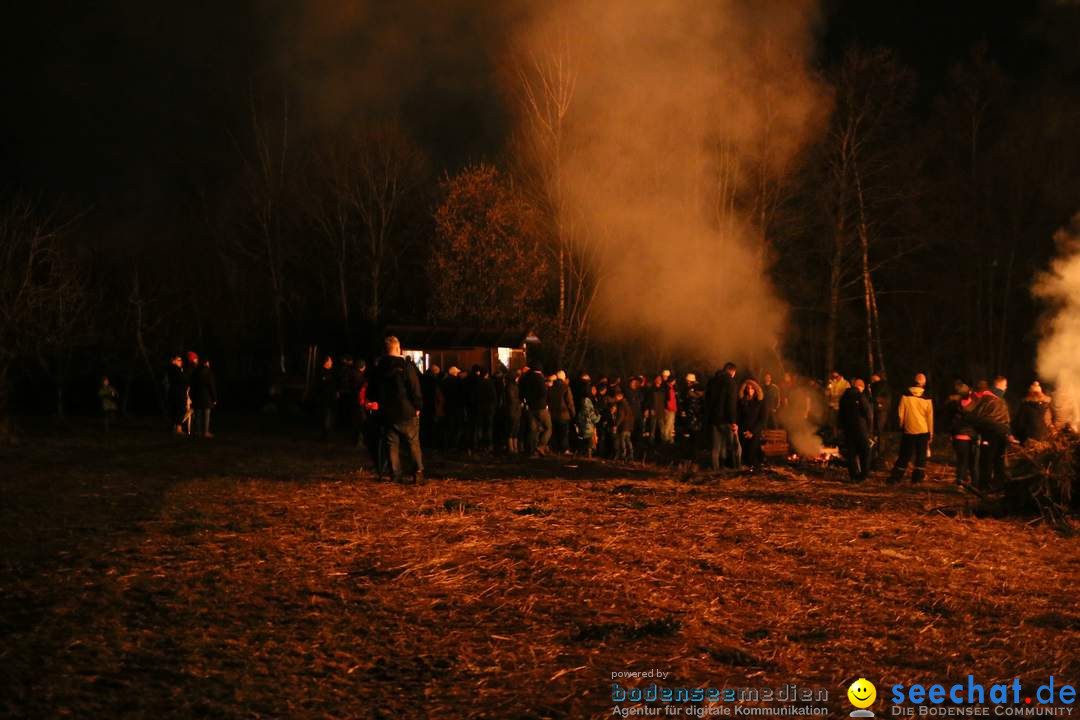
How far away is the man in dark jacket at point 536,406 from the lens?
590 inches

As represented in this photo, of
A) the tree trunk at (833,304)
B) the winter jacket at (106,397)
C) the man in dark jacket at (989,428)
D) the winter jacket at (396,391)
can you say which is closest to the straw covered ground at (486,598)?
the winter jacket at (396,391)

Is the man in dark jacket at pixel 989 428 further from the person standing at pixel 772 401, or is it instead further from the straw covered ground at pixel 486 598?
the person standing at pixel 772 401

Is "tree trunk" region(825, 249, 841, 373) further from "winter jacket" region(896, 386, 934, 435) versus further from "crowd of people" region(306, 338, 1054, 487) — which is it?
"winter jacket" region(896, 386, 934, 435)

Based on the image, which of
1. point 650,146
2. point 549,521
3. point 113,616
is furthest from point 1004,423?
point 650,146

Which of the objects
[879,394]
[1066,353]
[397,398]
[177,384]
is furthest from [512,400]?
[1066,353]

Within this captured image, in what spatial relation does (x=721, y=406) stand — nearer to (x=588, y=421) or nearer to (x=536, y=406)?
(x=536, y=406)

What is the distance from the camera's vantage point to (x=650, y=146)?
22938 millimetres

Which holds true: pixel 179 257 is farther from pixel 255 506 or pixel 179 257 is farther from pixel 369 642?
pixel 369 642

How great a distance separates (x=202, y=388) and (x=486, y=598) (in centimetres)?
1246

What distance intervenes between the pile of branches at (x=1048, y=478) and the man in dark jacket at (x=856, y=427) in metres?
3.22

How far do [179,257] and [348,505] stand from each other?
3580cm

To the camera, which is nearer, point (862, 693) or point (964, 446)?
point (862, 693)

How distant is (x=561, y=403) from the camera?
15734 mm

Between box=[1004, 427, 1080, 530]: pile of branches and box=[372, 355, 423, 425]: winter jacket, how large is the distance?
6281 millimetres
